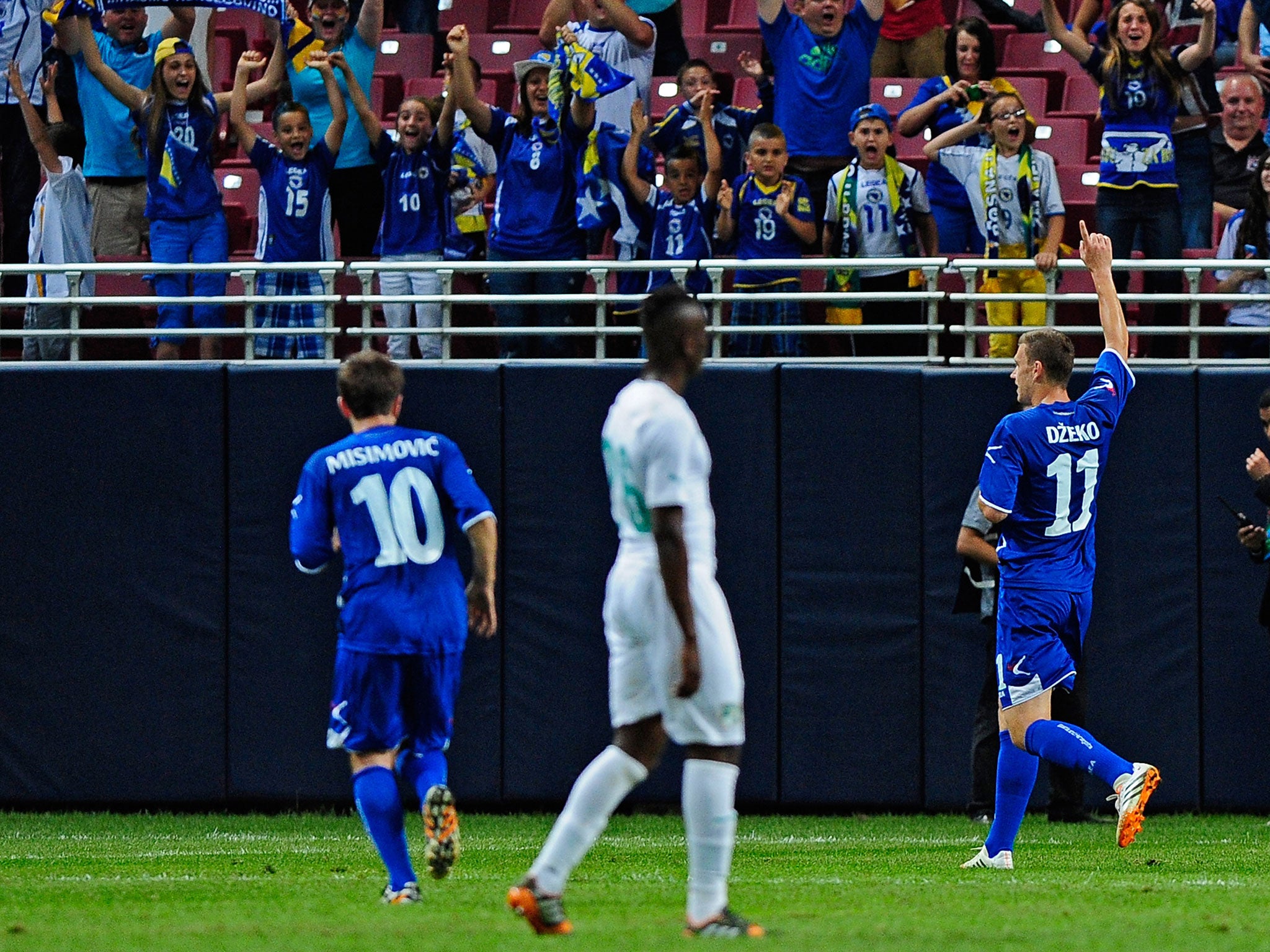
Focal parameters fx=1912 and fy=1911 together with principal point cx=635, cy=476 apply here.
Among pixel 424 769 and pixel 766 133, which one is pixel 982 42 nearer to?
pixel 766 133

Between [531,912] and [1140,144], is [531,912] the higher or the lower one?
the lower one

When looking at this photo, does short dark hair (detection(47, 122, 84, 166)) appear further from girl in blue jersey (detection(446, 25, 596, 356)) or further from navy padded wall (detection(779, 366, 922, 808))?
navy padded wall (detection(779, 366, 922, 808))

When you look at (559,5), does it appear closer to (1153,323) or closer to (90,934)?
(1153,323)

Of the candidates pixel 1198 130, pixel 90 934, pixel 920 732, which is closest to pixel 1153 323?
pixel 1198 130

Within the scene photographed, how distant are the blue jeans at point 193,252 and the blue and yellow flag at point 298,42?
167 centimetres

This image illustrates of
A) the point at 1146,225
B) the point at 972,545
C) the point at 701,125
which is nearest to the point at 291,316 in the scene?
the point at 701,125

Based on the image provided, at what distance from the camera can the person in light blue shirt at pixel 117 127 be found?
1454 cm

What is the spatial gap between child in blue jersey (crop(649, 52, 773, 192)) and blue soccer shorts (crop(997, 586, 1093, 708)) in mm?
5756

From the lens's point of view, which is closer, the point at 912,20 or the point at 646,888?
the point at 646,888

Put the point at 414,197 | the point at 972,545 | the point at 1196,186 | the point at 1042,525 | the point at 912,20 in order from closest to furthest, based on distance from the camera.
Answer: the point at 1042,525
the point at 972,545
the point at 414,197
the point at 1196,186
the point at 912,20

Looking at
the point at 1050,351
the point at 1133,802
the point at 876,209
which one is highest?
the point at 876,209

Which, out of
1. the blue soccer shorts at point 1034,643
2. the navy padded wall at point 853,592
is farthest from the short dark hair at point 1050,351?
the navy padded wall at point 853,592

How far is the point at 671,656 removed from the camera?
579cm

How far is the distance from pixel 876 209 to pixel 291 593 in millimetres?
4871
